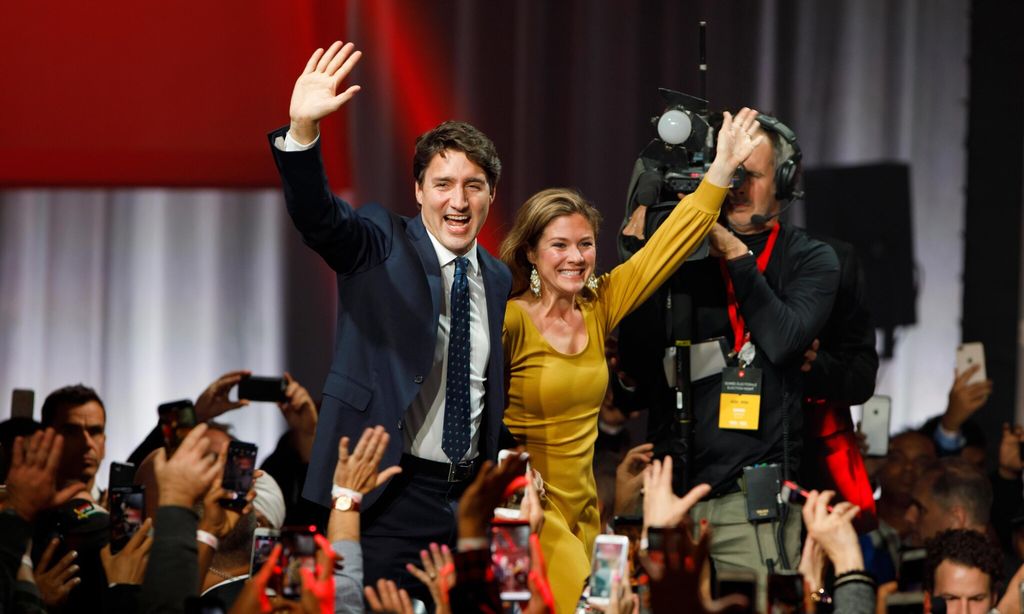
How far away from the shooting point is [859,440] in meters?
4.97

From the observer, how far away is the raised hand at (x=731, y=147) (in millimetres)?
3822

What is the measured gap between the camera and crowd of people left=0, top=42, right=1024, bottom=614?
8.61ft

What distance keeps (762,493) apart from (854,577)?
1.29 meters

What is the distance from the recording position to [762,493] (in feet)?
13.1

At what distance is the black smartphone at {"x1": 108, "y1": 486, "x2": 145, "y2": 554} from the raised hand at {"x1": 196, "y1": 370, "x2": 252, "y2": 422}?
60.1 inches

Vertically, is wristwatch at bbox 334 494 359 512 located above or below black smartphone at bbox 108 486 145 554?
above

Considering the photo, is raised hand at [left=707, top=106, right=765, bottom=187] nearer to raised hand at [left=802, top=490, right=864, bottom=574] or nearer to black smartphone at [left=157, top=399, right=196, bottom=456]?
raised hand at [left=802, top=490, right=864, bottom=574]

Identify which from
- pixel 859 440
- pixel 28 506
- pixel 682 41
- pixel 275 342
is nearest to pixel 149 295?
pixel 275 342

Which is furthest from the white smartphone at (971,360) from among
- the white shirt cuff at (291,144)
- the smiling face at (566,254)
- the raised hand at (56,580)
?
the raised hand at (56,580)

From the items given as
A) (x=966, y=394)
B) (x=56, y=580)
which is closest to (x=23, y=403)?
(x=56, y=580)

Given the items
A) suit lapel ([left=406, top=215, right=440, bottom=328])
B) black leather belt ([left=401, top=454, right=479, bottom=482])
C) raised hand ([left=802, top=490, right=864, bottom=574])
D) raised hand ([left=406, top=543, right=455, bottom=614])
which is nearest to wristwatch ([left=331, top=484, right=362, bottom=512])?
raised hand ([left=406, top=543, right=455, bottom=614])

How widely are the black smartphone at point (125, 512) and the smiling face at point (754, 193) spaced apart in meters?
1.86

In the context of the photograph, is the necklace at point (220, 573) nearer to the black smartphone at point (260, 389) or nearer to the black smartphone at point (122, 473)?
the black smartphone at point (122, 473)

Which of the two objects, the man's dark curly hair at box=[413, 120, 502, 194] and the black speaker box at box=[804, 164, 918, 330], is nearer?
the man's dark curly hair at box=[413, 120, 502, 194]
